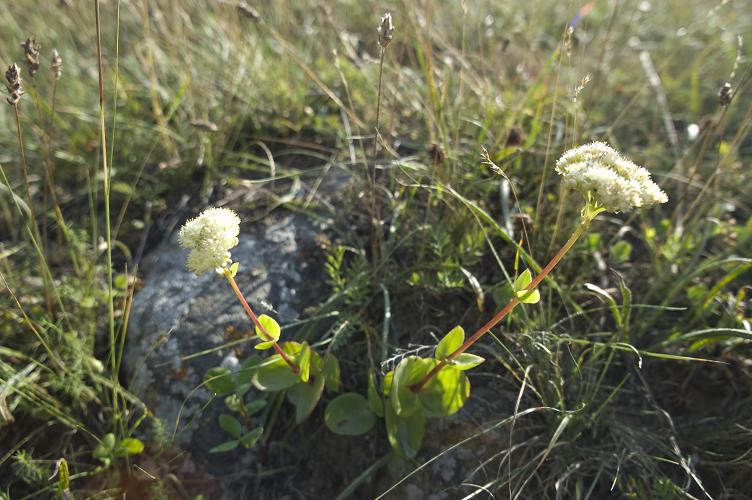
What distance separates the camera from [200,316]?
2090 mm

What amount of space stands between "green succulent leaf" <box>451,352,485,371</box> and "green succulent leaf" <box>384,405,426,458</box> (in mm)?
212

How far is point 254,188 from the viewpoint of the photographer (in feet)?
8.32

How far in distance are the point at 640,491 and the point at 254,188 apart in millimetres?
1883

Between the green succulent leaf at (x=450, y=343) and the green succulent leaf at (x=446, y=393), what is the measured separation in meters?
0.09

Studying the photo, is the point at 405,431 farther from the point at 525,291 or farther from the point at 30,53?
the point at 30,53

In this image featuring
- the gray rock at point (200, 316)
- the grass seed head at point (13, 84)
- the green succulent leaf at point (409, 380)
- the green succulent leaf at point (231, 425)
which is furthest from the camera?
the gray rock at point (200, 316)

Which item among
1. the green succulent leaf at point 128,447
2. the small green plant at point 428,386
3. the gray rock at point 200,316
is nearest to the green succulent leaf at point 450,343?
the small green plant at point 428,386

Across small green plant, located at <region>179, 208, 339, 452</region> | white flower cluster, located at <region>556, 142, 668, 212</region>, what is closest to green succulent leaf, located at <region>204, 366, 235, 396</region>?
small green plant, located at <region>179, 208, 339, 452</region>

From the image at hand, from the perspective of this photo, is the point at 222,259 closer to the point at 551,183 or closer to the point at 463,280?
the point at 463,280

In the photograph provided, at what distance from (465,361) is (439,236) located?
23.0 inches

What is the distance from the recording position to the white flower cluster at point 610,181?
1230 millimetres

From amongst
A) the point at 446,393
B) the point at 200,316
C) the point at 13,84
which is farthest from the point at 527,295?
the point at 13,84

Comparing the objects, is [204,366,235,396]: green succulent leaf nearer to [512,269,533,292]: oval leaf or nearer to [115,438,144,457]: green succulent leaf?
[115,438,144,457]: green succulent leaf

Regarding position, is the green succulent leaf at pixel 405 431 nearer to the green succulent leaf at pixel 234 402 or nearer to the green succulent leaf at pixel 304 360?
the green succulent leaf at pixel 304 360
